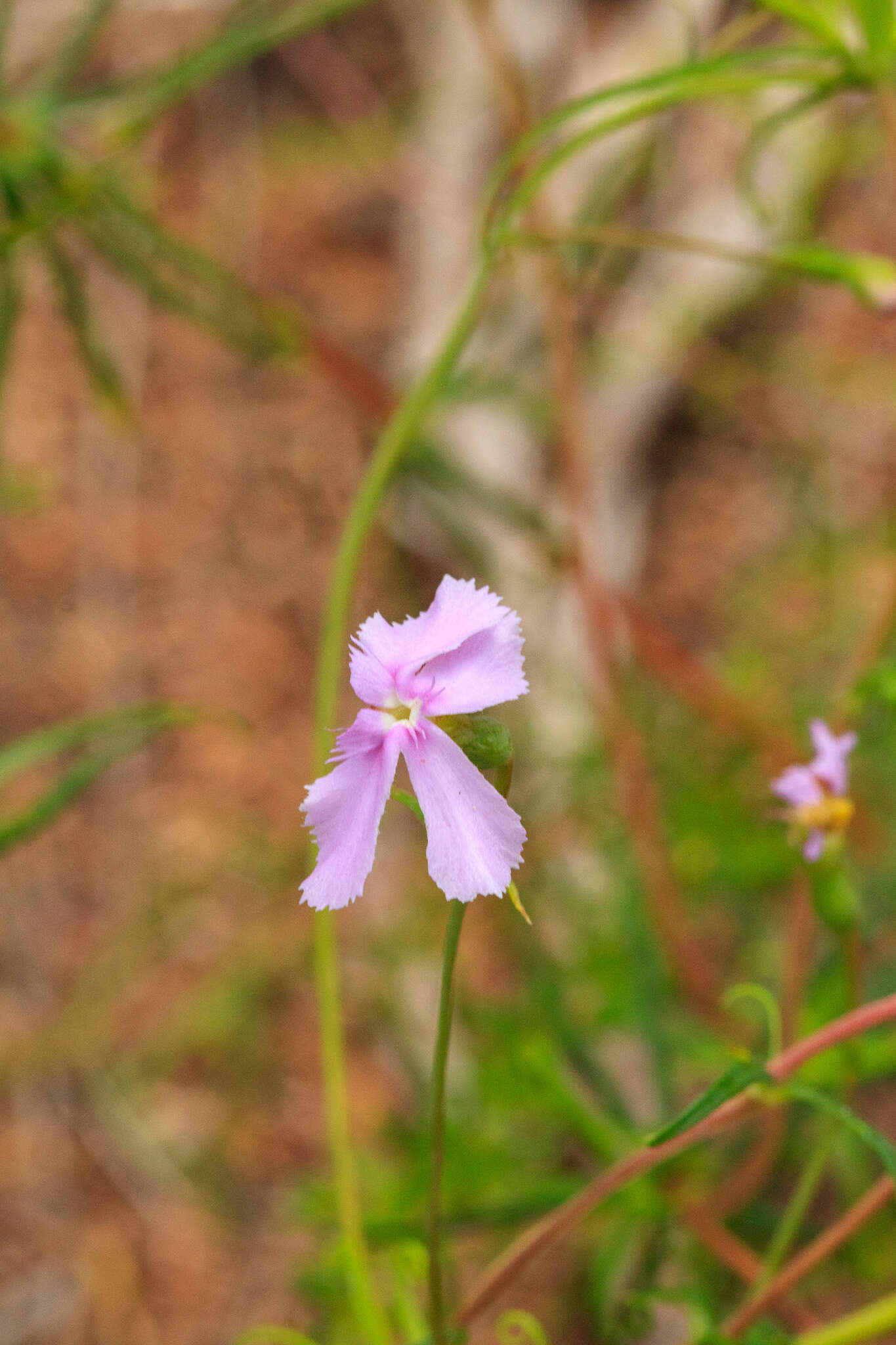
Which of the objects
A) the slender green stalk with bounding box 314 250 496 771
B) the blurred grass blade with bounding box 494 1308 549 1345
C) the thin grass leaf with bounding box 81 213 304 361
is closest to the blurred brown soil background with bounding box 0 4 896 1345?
the thin grass leaf with bounding box 81 213 304 361

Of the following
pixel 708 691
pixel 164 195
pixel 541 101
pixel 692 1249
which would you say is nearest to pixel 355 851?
pixel 692 1249

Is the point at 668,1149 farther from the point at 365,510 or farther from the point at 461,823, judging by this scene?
the point at 365,510

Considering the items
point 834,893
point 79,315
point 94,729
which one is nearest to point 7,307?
point 79,315

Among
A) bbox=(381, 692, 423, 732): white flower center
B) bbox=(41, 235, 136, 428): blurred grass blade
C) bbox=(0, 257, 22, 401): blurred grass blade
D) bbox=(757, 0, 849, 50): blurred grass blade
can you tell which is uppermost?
bbox=(41, 235, 136, 428): blurred grass blade

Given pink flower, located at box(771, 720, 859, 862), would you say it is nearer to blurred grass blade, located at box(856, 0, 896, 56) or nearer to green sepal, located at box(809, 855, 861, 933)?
green sepal, located at box(809, 855, 861, 933)

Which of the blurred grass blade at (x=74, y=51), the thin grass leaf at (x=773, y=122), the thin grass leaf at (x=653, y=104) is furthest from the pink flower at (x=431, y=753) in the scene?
the blurred grass blade at (x=74, y=51)
